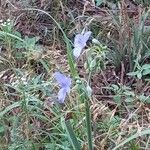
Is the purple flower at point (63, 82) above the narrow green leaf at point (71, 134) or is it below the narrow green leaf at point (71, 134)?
above

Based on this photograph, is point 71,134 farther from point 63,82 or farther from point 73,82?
point 73,82

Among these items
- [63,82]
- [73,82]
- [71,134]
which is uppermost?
[63,82]

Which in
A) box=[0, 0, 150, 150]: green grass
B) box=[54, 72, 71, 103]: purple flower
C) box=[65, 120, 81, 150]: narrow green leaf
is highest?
box=[54, 72, 71, 103]: purple flower

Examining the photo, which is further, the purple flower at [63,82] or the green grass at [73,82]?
the green grass at [73,82]

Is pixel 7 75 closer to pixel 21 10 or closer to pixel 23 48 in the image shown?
pixel 23 48

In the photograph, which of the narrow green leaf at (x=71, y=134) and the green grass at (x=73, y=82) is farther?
the green grass at (x=73, y=82)

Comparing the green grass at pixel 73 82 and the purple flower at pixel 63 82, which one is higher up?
the purple flower at pixel 63 82

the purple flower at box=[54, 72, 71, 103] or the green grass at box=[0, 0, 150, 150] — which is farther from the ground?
the purple flower at box=[54, 72, 71, 103]

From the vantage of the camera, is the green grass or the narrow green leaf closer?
the narrow green leaf

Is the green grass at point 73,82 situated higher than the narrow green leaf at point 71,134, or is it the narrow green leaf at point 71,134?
the narrow green leaf at point 71,134

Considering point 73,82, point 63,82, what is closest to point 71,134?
point 63,82

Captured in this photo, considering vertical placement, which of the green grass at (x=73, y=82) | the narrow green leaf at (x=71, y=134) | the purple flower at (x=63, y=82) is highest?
the purple flower at (x=63, y=82)
